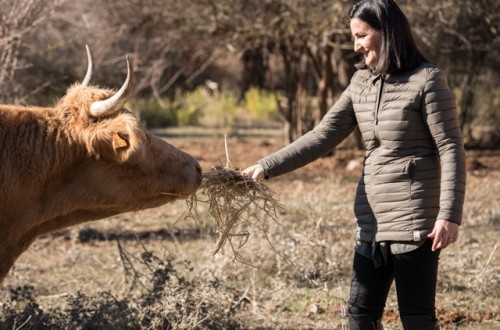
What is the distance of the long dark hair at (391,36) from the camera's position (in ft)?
14.3

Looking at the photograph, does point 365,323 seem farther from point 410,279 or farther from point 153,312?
point 153,312

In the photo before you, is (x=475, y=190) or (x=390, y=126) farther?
(x=475, y=190)

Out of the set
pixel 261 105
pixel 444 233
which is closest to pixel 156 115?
pixel 261 105

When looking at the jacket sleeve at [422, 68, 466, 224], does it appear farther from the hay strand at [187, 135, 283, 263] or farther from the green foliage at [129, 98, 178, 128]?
the green foliage at [129, 98, 178, 128]

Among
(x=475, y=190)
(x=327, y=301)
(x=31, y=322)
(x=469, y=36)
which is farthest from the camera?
(x=469, y=36)

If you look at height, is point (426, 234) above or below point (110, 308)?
above

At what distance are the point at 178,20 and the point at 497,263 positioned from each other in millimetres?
9965

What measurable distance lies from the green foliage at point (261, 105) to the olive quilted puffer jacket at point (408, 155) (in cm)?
1904

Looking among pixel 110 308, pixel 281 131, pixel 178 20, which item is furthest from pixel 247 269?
pixel 281 131

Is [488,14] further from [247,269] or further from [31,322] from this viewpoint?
[31,322]

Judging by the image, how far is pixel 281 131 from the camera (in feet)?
74.2

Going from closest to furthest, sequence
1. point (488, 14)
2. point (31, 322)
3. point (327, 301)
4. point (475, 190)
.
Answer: point (31, 322) < point (327, 301) < point (475, 190) < point (488, 14)

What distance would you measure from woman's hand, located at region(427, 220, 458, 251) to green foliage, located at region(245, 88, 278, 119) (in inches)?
766

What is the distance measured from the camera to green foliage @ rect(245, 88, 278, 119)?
24.0 metres
